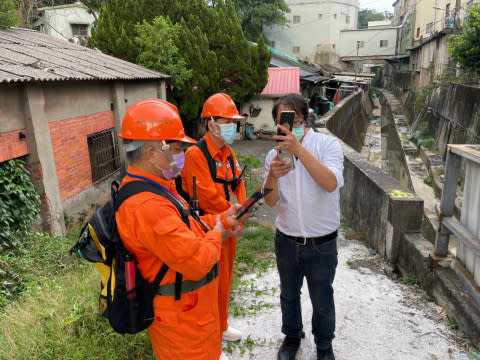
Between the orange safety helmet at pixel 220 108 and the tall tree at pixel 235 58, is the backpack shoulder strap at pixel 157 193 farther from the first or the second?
the tall tree at pixel 235 58

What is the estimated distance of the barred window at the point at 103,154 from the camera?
325 inches

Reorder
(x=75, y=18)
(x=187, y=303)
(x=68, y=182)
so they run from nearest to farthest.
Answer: (x=187, y=303), (x=68, y=182), (x=75, y=18)

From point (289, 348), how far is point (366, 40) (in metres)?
42.3

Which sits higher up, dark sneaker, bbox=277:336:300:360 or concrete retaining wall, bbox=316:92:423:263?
concrete retaining wall, bbox=316:92:423:263

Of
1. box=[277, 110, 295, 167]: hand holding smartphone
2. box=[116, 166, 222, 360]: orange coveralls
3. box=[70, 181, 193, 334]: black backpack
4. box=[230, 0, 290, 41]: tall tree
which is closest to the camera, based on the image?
box=[116, 166, 222, 360]: orange coveralls

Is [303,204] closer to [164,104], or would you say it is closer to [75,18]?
[164,104]

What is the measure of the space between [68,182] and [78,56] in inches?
142

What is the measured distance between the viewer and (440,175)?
39.6ft

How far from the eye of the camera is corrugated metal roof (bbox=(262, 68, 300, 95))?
56.7ft

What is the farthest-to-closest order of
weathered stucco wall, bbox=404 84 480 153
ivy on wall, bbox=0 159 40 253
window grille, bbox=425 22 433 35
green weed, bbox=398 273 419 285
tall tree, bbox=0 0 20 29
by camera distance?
window grille, bbox=425 22 433 35
weathered stucco wall, bbox=404 84 480 153
tall tree, bbox=0 0 20 29
ivy on wall, bbox=0 159 40 253
green weed, bbox=398 273 419 285

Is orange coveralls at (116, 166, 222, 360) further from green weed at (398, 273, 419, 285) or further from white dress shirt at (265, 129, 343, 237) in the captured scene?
green weed at (398, 273, 419, 285)

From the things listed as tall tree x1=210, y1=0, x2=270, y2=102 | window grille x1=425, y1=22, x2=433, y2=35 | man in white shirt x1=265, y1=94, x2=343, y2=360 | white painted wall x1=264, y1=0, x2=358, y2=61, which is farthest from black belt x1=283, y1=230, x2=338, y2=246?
white painted wall x1=264, y1=0, x2=358, y2=61

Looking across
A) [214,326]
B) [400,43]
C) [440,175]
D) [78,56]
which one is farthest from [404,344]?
[400,43]

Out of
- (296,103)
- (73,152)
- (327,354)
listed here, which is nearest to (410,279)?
(327,354)
